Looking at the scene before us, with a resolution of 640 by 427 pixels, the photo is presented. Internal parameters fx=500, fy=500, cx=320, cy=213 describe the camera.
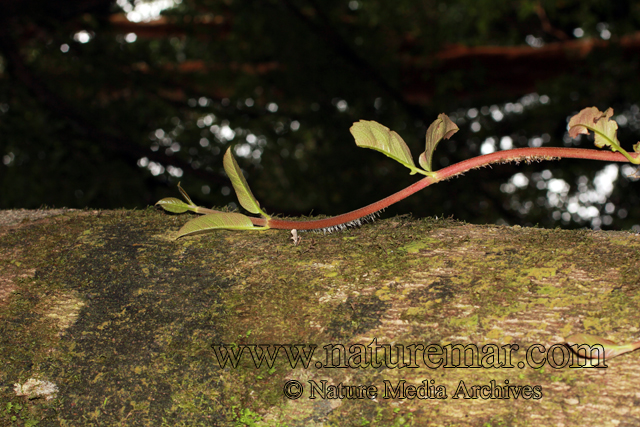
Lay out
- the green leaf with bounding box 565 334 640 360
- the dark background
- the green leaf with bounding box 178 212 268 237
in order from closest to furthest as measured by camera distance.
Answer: the green leaf with bounding box 565 334 640 360, the green leaf with bounding box 178 212 268 237, the dark background

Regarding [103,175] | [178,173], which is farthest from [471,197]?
[103,175]

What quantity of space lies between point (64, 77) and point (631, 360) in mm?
4461

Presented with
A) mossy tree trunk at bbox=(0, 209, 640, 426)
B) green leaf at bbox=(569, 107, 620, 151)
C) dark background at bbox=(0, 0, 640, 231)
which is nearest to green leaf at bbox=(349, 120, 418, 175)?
mossy tree trunk at bbox=(0, 209, 640, 426)

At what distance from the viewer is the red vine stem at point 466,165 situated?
2.67 ft

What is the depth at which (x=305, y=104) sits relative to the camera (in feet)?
14.5

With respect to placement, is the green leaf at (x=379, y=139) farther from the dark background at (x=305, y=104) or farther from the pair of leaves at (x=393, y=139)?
the dark background at (x=305, y=104)

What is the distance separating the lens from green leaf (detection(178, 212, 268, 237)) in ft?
2.63

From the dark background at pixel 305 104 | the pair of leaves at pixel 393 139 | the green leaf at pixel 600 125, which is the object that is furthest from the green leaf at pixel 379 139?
the dark background at pixel 305 104

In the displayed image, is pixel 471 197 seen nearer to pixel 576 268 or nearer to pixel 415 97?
pixel 415 97

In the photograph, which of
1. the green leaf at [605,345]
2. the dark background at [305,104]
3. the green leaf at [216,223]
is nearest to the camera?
the green leaf at [605,345]

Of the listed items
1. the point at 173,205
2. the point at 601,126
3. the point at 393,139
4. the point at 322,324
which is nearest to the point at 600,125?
the point at 601,126

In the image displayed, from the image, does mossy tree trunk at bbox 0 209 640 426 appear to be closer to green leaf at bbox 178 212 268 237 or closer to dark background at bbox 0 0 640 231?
green leaf at bbox 178 212 268 237

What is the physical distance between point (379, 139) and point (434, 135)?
10 centimetres

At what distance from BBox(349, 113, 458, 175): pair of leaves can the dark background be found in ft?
8.75
